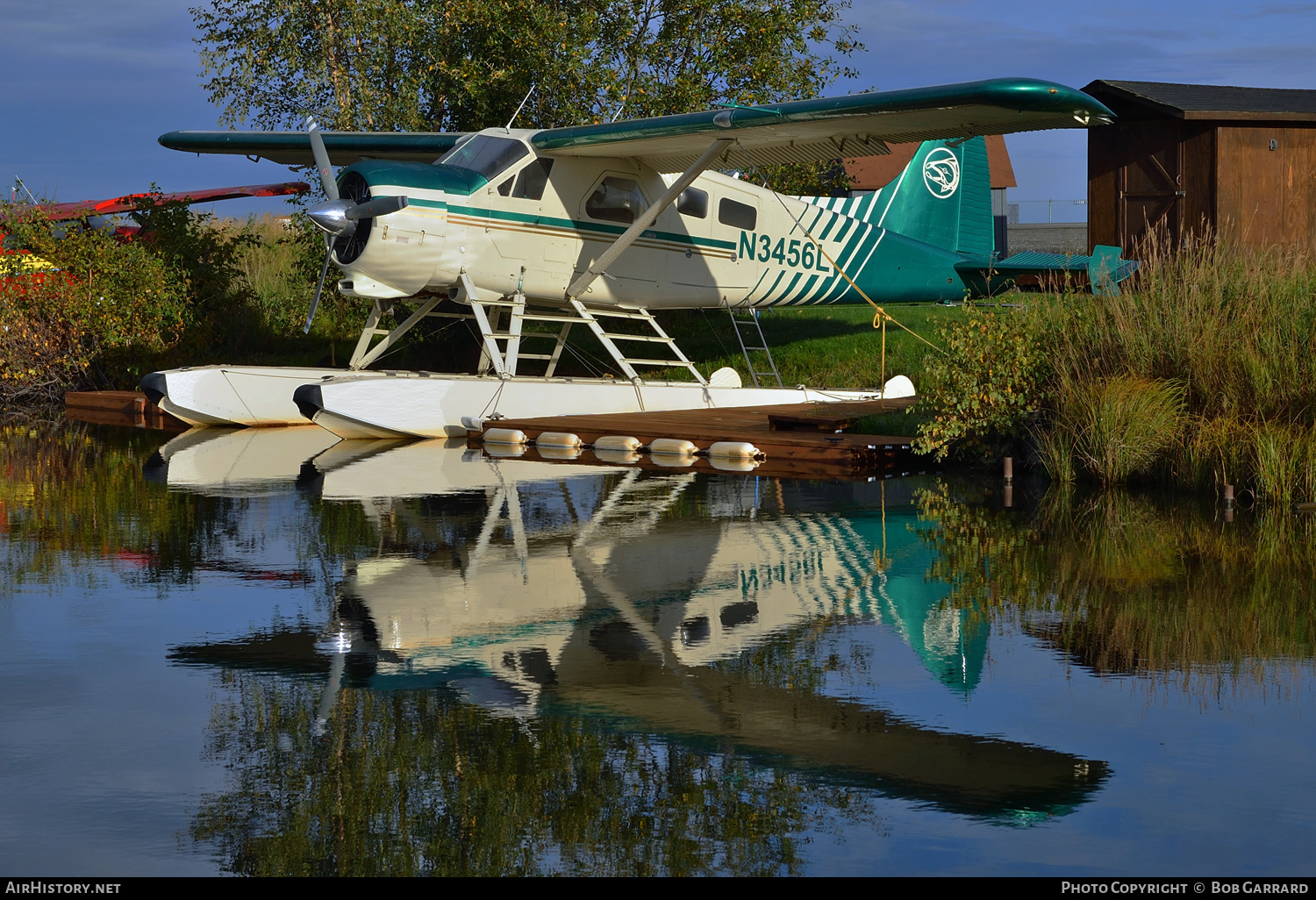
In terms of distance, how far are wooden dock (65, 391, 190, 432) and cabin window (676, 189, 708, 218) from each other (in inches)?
245

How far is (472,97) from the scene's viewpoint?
1823 cm

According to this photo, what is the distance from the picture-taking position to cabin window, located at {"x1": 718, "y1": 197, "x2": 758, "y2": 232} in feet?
50.8

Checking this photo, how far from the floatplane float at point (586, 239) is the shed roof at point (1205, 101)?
3.47 meters

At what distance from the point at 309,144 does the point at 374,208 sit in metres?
4.91

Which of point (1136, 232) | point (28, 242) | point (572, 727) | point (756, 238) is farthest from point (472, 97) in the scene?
point (572, 727)

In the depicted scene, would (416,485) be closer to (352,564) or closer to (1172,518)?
(352,564)

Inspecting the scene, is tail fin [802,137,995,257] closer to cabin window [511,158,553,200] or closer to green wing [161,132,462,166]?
cabin window [511,158,553,200]

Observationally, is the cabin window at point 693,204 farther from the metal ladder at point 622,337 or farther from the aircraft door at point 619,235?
the metal ladder at point 622,337

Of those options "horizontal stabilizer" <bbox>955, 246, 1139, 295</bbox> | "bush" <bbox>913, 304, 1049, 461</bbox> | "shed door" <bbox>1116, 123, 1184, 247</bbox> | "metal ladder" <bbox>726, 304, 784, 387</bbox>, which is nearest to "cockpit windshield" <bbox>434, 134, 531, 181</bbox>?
"metal ladder" <bbox>726, 304, 784, 387</bbox>

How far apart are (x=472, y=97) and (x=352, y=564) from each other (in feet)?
43.0

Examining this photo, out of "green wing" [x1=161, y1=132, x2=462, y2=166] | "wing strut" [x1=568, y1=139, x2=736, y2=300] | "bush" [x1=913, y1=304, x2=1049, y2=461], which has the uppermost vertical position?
"green wing" [x1=161, y1=132, x2=462, y2=166]

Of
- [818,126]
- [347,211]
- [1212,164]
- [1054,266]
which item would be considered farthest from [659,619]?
[1212,164]

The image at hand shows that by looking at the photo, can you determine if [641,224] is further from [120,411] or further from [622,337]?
[120,411]

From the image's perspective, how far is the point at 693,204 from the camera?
595 inches
